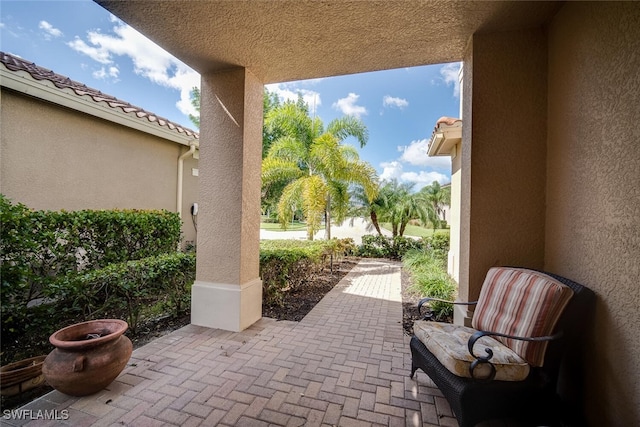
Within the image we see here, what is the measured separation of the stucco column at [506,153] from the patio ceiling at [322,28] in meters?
0.32

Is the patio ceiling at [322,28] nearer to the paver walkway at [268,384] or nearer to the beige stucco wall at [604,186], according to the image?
the beige stucco wall at [604,186]

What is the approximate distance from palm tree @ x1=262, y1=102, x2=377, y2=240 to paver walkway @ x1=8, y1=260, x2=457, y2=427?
16.3 feet

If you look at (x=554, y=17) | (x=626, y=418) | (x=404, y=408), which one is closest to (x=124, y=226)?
(x=404, y=408)

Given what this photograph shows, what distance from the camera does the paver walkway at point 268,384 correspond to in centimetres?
217

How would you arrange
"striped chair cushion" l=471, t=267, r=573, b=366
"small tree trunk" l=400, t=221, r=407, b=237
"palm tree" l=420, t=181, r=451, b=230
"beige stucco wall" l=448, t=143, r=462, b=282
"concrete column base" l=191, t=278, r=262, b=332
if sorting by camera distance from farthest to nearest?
1. "palm tree" l=420, t=181, r=451, b=230
2. "small tree trunk" l=400, t=221, r=407, b=237
3. "beige stucco wall" l=448, t=143, r=462, b=282
4. "concrete column base" l=191, t=278, r=262, b=332
5. "striped chair cushion" l=471, t=267, r=573, b=366

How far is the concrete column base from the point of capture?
3791mm


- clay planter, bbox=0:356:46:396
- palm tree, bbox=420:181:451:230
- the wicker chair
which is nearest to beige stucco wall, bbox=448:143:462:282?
the wicker chair

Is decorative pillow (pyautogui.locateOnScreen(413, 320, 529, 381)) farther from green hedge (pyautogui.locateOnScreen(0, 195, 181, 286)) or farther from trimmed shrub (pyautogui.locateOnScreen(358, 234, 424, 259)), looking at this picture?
trimmed shrub (pyautogui.locateOnScreen(358, 234, 424, 259))

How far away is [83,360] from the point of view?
7.48ft

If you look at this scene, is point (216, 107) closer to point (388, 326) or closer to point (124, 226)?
point (124, 226)

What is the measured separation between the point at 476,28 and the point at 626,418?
3593 mm

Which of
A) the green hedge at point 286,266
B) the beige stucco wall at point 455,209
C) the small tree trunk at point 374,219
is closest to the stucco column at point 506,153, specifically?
the green hedge at point 286,266

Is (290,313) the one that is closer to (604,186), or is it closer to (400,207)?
(604,186)

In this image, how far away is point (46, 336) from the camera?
292 cm
